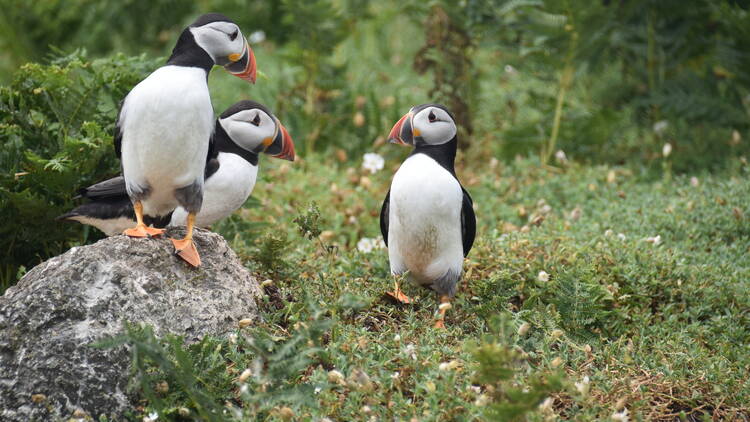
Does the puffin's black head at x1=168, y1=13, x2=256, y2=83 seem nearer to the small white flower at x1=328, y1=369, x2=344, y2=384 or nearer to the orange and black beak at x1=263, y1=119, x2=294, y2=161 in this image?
the orange and black beak at x1=263, y1=119, x2=294, y2=161

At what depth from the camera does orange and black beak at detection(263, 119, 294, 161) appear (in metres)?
4.32

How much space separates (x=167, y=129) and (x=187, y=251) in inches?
22.4

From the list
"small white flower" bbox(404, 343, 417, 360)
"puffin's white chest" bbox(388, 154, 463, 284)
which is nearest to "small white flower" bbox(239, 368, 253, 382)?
"small white flower" bbox(404, 343, 417, 360)

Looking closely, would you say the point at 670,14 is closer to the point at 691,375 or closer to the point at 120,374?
the point at 691,375

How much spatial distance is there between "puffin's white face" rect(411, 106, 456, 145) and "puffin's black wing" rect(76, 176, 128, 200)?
4.87ft

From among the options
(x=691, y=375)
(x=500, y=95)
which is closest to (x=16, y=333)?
(x=691, y=375)

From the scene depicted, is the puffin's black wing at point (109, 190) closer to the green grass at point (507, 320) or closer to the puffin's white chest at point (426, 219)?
the green grass at point (507, 320)

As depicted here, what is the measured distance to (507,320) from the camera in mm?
3648

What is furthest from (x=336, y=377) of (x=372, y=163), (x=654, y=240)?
(x=372, y=163)

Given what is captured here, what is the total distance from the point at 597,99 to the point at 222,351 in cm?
589

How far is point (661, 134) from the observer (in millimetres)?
7344

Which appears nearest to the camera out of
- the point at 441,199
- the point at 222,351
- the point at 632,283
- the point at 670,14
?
the point at 222,351

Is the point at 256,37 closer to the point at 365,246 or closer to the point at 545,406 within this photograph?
the point at 365,246

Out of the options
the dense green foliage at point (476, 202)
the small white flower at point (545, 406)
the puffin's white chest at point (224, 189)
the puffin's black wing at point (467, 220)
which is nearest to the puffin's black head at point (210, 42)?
the puffin's white chest at point (224, 189)
